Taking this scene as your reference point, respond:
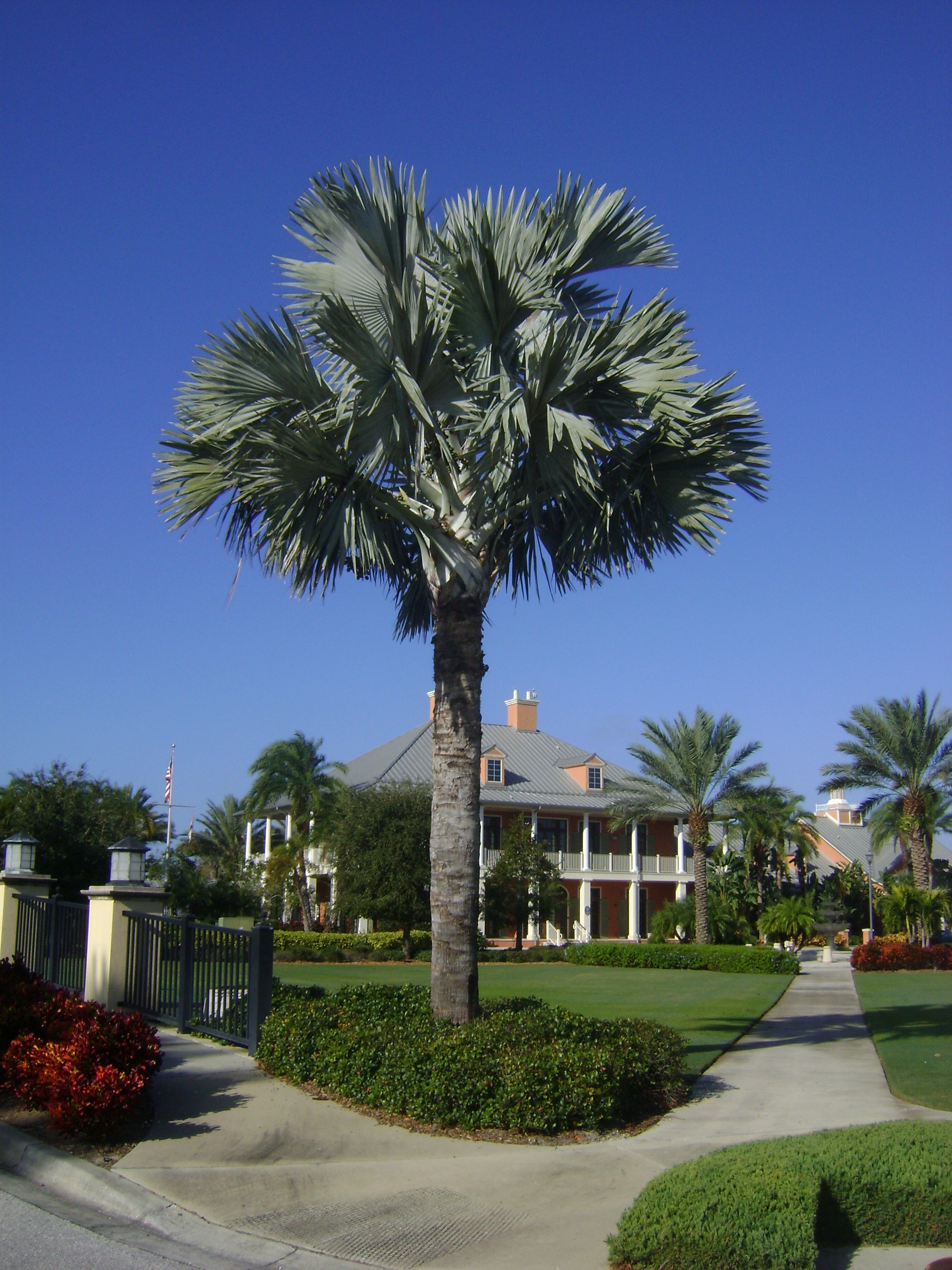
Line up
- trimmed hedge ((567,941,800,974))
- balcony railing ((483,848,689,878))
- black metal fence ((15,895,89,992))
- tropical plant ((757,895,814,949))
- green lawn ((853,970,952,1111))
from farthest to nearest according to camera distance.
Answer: balcony railing ((483,848,689,878))
tropical plant ((757,895,814,949))
trimmed hedge ((567,941,800,974))
black metal fence ((15,895,89,992))
green lawn ((853,970,952,1111))

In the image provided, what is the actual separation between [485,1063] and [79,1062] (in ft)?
9.36

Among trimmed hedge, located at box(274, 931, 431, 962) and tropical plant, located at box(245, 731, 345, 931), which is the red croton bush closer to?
trimmed hedge, located at box(274, 931, 431, 962)

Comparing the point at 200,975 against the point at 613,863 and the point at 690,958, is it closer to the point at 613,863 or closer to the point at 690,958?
the point at 690,958

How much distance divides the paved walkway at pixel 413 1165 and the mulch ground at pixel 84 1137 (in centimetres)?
13

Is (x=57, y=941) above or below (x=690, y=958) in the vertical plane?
above

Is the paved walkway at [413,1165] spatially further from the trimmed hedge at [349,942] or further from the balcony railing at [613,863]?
the balcony railing at [613,863]

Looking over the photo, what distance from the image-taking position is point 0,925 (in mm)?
15242

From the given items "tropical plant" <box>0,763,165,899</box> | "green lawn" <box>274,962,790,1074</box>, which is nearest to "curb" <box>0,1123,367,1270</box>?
"green lawn" <box>274,962,790,1074</box>

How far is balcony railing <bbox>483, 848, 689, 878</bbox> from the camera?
4594cm

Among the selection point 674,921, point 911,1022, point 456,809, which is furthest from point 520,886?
point 456,809

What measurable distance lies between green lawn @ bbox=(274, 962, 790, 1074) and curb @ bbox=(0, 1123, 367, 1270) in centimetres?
571

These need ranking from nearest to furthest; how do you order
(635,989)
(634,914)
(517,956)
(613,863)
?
(635,989), (517,956), (634,914), (613,863)

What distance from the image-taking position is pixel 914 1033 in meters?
14.3

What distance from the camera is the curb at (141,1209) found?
5.54m
